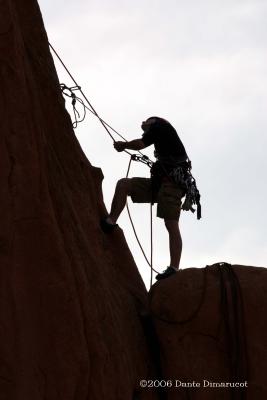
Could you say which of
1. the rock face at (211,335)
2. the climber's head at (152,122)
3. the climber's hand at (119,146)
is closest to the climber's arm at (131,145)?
the climber's hand at (119,146)

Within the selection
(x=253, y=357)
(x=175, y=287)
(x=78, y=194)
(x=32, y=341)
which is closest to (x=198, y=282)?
(x=175, y=287)

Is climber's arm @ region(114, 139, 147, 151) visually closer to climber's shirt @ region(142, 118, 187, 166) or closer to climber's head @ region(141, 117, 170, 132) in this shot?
climber's shirt @ region(142, 118, 187, 166)

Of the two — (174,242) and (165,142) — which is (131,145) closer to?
(165,142)

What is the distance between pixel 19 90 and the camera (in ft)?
33.1

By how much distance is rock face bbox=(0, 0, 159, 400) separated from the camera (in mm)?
9516

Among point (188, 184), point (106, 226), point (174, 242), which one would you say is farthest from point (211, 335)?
point (188, 184)

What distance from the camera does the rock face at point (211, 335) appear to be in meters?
11.3

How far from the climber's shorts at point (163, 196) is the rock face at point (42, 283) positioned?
2.25 meters

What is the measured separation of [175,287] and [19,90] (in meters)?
3.54

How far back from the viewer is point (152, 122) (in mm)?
13500

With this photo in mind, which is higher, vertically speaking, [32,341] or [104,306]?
[104,306]

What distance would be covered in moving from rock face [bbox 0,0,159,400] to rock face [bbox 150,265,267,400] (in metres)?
0.61

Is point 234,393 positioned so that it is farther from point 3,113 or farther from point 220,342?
point 3,113

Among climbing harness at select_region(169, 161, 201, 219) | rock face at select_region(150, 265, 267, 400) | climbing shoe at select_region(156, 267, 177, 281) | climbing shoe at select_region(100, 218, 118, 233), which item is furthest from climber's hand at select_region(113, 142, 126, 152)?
rock face at select_region(150, 265, 267, 400)
